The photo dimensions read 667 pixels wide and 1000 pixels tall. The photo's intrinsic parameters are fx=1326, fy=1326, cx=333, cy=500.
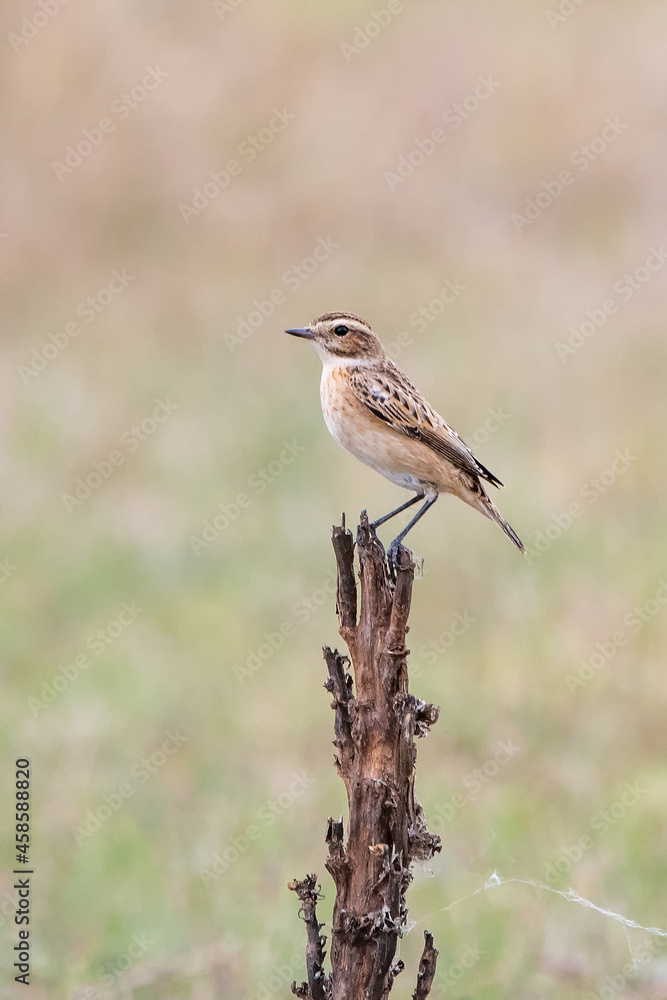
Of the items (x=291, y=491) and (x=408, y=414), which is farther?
(x=291, y=491)

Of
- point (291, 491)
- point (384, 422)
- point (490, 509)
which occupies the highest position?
point (291, 491)

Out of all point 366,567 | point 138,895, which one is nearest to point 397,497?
point 138,895

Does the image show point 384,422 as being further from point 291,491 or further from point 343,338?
point 291,491

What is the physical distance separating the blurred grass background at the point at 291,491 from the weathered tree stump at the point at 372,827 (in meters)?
3.93

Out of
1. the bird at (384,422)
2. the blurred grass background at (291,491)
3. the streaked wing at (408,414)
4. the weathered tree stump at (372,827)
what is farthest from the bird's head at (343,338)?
the blurred grass background at (291,491)

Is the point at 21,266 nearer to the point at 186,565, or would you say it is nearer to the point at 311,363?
the point at 311,363

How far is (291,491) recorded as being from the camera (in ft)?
57.0

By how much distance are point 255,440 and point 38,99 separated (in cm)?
1181

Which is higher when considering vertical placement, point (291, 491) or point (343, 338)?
point (291, 491)

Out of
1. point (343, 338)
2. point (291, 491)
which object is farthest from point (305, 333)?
point (291, 491)

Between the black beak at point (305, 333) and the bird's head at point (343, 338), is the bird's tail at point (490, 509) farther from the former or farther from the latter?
the black beak at point (305, 333)

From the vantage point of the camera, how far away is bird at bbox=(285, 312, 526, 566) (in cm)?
744

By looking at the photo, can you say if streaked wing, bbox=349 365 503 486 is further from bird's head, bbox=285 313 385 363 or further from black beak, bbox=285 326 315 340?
black beak, bbox=285 326 315 340

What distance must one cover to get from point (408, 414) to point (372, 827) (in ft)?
8.58
